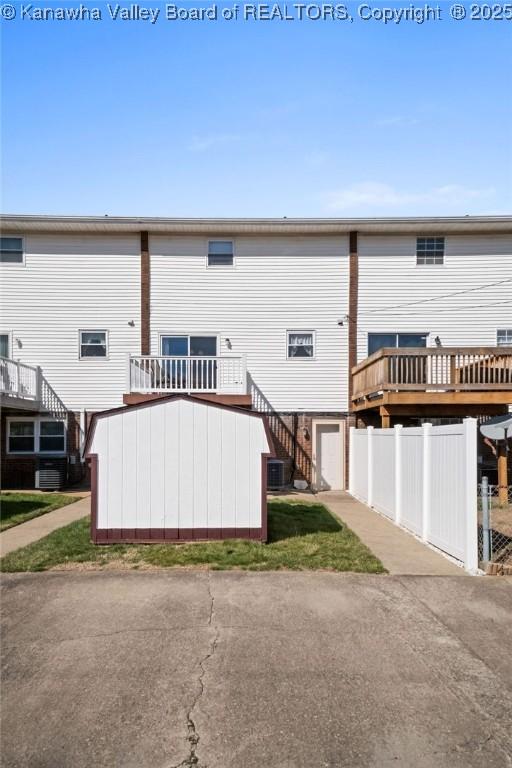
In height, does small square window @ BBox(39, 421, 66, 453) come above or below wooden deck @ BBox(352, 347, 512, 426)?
below

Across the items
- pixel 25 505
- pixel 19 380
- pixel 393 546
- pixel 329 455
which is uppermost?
pixel 19 380

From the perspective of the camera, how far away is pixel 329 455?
53.7 feet

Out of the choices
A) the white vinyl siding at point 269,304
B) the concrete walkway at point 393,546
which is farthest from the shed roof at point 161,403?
the white vinyl siding at point 269,304

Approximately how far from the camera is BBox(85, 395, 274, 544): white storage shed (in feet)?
27.7

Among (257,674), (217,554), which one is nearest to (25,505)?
(217,554)

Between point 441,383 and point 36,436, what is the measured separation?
1206 cm

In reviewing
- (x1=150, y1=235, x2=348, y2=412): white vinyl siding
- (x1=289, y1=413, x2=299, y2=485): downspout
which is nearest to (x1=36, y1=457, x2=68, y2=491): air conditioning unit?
(x1=150, y1=235, x2=348, y2=412): white vinyl siding

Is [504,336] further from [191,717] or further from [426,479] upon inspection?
[191,717]

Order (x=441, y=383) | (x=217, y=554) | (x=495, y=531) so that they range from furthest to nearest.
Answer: (x=441, y=383) < (x=495, y=531) < (x=217, y=554)

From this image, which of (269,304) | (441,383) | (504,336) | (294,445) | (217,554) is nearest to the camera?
(217,554)

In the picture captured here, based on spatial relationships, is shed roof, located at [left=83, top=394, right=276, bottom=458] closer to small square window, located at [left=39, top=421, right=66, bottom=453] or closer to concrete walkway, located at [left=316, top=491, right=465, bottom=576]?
concrete walkway, located at [left=316, top=491, right=465, bottom=576]

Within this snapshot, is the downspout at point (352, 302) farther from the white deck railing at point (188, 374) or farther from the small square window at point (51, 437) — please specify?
the small square window at point (51, 437)

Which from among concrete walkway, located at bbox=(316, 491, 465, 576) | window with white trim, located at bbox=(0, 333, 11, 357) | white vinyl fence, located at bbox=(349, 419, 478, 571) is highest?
window with white trim, located at bbox=(0, 333, 11, 357)

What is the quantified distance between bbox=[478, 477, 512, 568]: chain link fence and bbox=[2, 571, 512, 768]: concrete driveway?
65 centimetres
